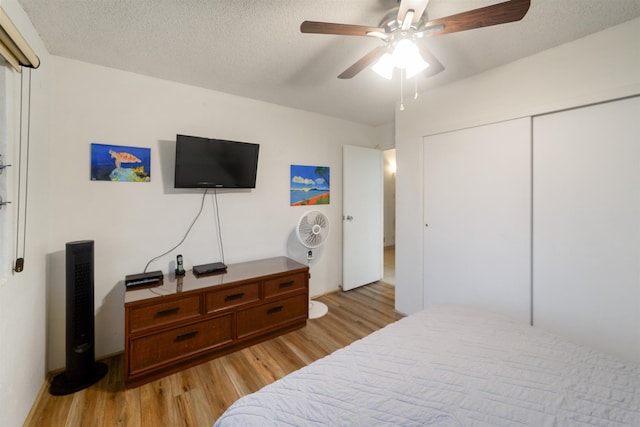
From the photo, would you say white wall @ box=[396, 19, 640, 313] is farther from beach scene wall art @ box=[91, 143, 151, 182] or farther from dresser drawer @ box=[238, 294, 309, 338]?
beach scene wall art @ box=[91, 143, 151, 182]

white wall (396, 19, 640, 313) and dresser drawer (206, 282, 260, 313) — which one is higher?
white wall (396, 19, 640, 313)

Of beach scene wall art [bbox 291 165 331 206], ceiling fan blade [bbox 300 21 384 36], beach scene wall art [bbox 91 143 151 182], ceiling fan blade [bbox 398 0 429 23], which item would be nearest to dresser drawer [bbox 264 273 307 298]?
beach scene wall art [bbox 291 165 331 206]

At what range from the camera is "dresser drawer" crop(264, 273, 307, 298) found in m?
2.37

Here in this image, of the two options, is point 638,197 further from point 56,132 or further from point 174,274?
point 56,132

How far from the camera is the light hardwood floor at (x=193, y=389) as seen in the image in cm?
153

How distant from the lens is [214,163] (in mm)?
2373

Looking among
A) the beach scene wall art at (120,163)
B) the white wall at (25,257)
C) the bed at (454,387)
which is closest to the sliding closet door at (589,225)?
the bed at (454,387)

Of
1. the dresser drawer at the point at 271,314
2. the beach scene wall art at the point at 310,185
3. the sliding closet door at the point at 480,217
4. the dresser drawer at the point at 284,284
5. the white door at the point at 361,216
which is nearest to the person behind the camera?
the sliding closet door at the point at 480,217

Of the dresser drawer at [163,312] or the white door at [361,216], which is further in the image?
the white door at [361,216]

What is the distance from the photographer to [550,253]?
188 cm

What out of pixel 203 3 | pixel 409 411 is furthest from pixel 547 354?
pixel 203 3

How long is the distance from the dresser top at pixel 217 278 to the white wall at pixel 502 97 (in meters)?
1.20

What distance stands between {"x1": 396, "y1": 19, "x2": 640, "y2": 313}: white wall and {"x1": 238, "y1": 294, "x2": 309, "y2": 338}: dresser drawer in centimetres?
113

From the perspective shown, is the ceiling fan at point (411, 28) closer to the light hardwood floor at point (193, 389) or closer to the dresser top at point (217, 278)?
the dresser top at point (217, 278)
